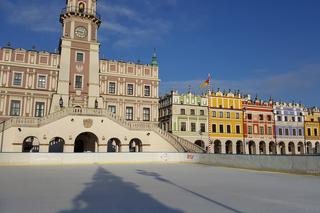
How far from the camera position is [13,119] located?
3503 cm

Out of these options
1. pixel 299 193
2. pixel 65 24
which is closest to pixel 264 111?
pixel 65 24

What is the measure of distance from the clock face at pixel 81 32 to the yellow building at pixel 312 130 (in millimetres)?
59016

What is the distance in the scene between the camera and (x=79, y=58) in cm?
4319

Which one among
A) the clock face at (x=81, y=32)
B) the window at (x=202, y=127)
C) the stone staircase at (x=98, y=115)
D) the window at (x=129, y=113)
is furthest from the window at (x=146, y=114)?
the window at (x=202, y=127)

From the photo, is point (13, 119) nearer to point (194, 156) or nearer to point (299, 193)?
point (194, 156)

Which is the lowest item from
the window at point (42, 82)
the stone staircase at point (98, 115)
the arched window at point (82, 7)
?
the stone staircase at point (98, 115)

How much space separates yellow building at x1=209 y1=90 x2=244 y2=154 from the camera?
200ft

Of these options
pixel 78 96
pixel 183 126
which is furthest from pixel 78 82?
pixel 183 126

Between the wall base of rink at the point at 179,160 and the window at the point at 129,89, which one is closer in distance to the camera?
the wall base of rink at the point at 179,160

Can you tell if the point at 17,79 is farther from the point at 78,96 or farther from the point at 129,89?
the point at 129,89

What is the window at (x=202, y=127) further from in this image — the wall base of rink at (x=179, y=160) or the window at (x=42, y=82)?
the window at (x=42, y=82)

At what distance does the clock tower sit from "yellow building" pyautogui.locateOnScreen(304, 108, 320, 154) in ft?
184

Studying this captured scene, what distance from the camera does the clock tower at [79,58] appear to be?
137 feet

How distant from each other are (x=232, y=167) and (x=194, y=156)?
306 inches
